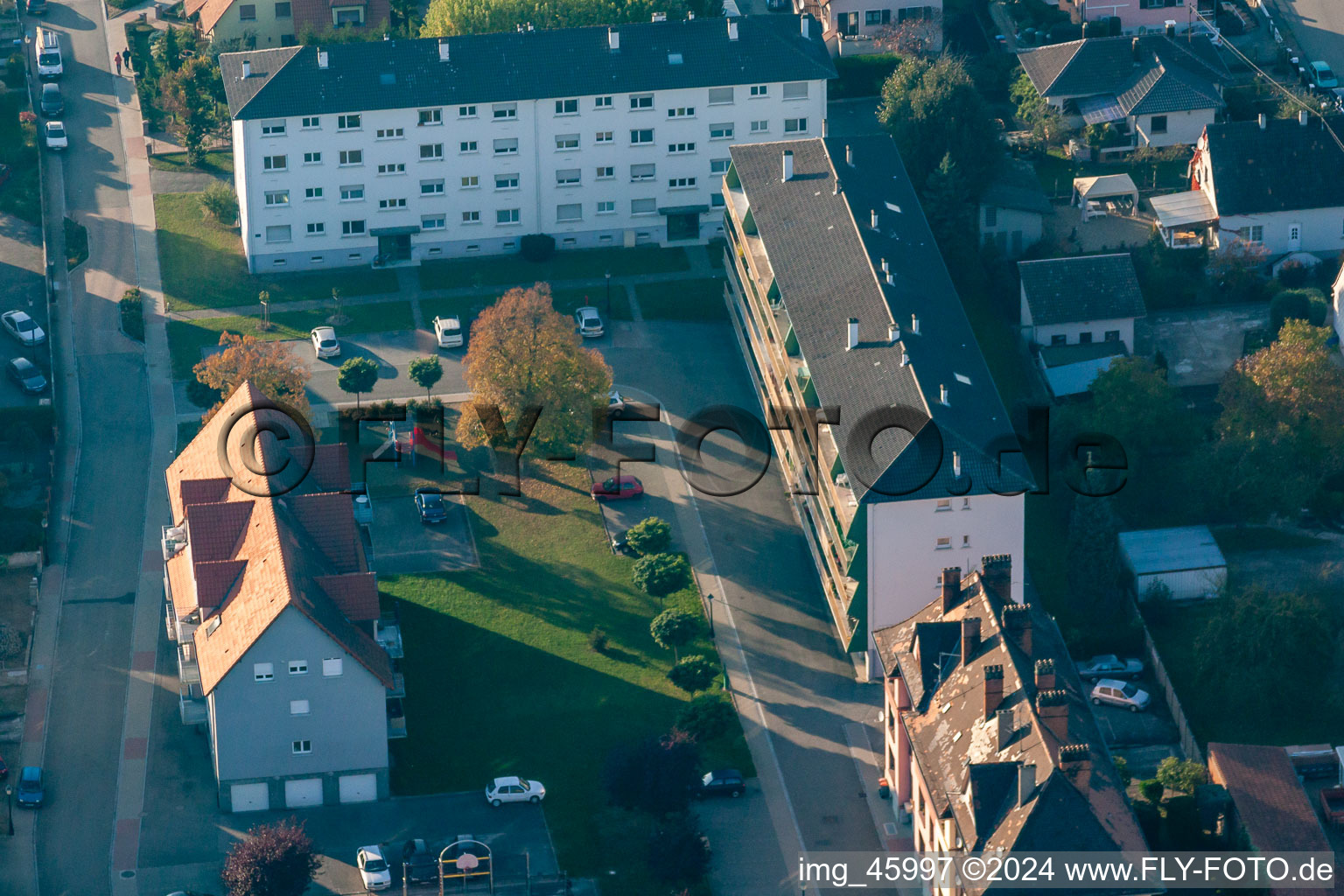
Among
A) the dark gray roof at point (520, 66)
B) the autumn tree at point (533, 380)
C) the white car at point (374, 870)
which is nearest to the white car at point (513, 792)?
A: the white car at point (374, 870)

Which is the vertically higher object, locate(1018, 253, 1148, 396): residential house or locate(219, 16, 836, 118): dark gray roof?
locate(219, 16, 836, 118): dark gray roof

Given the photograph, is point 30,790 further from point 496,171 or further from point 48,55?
point 48,55

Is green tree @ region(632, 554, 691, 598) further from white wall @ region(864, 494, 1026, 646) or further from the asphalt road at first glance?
the asphalt road

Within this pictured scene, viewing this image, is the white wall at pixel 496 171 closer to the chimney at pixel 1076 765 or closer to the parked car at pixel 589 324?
the parked car at pixel 589 324

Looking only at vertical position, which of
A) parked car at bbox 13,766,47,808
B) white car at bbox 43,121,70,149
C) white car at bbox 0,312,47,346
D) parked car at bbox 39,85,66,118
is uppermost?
parked car at bbox 39,85,66,118

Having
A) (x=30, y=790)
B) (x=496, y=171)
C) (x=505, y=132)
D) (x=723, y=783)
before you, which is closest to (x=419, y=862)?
(x=723, y=783)

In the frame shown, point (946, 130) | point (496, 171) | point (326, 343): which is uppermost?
point (946, 130)

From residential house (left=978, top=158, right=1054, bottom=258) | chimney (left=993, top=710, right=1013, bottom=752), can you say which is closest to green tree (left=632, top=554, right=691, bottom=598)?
chimney (left=993, top=710, right=1013, bottom=752)
